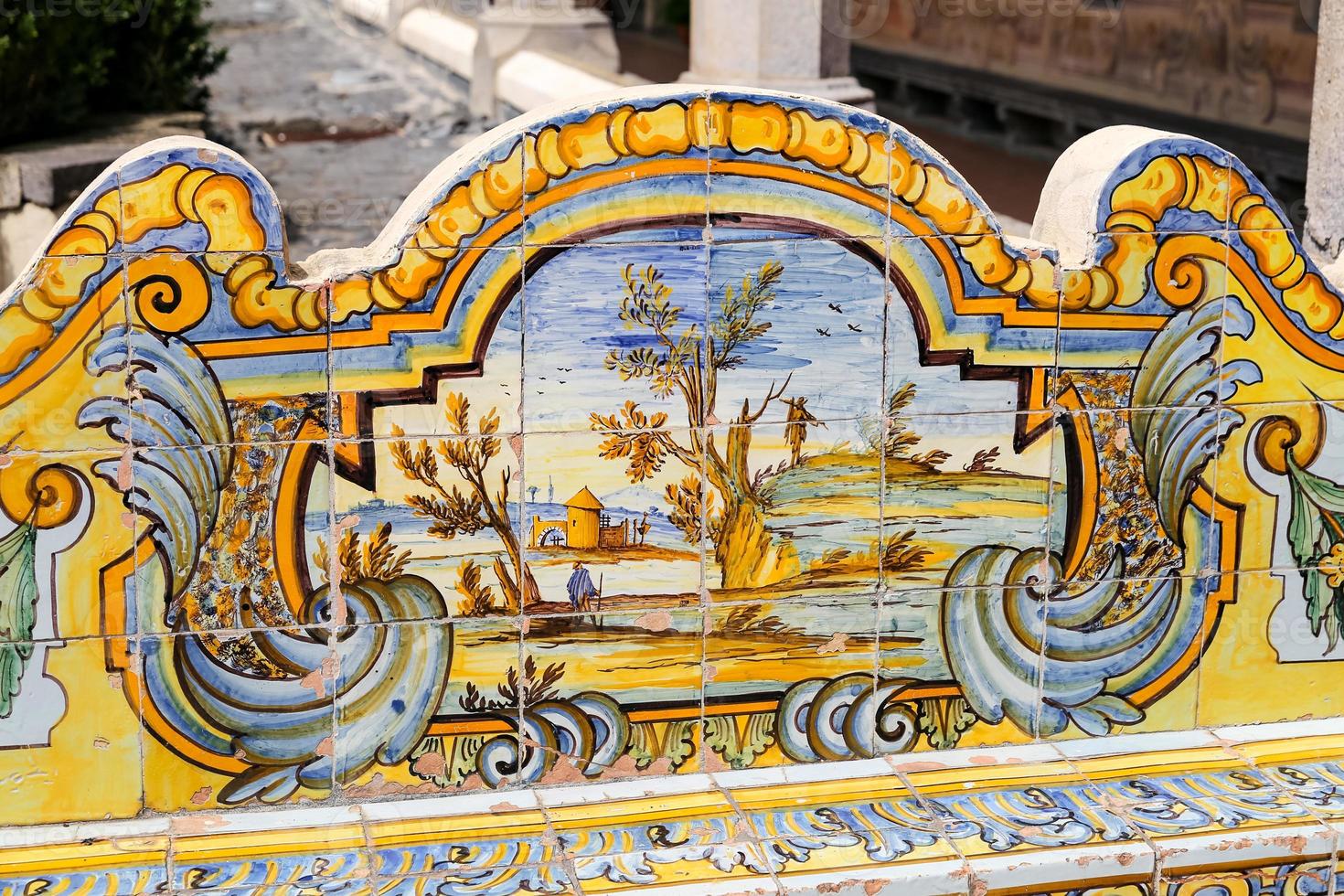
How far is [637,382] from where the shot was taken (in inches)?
137

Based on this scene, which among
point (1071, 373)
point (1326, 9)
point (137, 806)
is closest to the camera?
point (137, 806)

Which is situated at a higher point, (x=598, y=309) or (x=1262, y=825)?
(x=598, y=309)

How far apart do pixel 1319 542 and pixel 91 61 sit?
24.3 feet

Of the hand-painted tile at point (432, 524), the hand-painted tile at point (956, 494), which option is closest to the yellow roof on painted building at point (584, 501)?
the hand-painted tile at point (432, 524)

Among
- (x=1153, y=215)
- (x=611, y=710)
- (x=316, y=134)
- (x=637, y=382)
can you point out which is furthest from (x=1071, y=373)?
(x=316, y=134)

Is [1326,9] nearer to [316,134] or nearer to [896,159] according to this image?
[896,159]

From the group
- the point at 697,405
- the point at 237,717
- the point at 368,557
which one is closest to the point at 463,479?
the point at 368,557

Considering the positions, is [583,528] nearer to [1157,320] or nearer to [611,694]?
[611,694]

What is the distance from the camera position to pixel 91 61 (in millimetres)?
9094

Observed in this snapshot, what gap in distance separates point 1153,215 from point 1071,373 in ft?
1.27

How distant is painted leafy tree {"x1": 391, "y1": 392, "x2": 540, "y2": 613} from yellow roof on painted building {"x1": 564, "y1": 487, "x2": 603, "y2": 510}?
0.46ft

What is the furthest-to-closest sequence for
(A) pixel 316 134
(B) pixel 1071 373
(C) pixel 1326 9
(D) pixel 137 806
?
(A) pixel 316 134 < (C) pixel 1326 9 < (B) pixel 1071 373 < (D) pixel 137 806

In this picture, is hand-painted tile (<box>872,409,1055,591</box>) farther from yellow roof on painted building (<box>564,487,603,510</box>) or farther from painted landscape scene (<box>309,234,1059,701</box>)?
yellow roof on painted building (<box>564,487,603,510</box>)

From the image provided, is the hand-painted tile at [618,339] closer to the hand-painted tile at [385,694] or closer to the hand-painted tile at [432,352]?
the hand-painted tile at [432,352]
